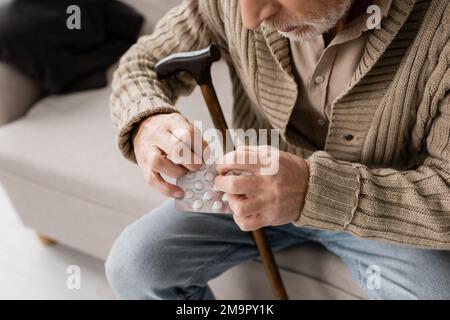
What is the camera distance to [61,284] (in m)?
1.39

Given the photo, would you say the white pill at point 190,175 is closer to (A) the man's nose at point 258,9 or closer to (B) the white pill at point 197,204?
(B) the white pill at point 197,204

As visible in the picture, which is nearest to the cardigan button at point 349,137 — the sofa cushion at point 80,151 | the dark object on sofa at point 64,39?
the sofa cushion at point 80,151

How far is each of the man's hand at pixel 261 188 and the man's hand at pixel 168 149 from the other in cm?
6

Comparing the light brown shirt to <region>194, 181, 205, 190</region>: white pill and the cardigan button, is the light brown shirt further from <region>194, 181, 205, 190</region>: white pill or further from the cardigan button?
<region>194, 181, 205, 190</region>: white pill

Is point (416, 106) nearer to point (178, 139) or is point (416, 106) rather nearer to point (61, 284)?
point (178, 139)

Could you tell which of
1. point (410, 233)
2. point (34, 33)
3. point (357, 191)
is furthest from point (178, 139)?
point (34, 33)

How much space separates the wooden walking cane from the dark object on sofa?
1.94ft

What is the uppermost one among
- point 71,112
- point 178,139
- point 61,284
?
point 178,139

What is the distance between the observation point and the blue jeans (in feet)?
2.71

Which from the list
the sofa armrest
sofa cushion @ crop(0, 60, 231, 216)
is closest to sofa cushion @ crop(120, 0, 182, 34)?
sofa cushion @ crop(0, 60, 231, 216)

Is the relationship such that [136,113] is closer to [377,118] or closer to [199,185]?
[199,185]

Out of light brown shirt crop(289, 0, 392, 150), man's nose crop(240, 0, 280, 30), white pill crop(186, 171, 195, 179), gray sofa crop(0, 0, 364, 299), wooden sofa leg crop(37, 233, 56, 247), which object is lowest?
wooden sofa leg crop(37, 233, 56, 247)
